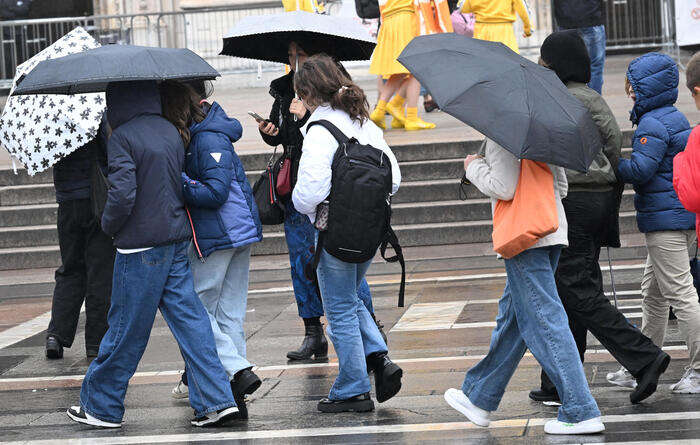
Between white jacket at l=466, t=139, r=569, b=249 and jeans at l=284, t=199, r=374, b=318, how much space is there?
6.32 feet

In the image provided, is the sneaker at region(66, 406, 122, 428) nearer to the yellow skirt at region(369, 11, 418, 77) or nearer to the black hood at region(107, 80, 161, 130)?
the black hood at region(107, 80, 161, 130)

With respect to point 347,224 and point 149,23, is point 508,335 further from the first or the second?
point 149,23

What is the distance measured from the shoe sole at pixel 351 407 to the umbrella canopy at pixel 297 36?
2.29m

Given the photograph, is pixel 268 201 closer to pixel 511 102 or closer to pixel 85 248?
pixel 85 248

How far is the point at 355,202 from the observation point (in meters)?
5.99

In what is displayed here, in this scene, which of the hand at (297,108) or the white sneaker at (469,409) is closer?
the white sneaker at (469,409)

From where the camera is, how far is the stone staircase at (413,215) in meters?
12.0

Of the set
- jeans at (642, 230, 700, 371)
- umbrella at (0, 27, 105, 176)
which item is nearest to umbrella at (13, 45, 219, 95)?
umbrella at (0, 27, 105, 176)

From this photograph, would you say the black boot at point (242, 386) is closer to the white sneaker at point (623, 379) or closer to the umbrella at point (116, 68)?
the umbrella at point (116, 68)

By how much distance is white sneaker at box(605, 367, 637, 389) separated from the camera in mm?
6469

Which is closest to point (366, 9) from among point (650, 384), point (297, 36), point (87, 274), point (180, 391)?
point (297, 36)

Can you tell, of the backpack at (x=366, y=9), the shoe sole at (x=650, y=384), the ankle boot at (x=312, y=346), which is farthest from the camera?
the backpack at (x=366, y=9)

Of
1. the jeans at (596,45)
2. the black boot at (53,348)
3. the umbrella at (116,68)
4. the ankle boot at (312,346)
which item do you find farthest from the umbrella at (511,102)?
the jeans at (596,45)

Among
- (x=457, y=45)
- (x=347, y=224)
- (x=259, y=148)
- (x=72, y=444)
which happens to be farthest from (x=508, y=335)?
(x=259, y=148)
